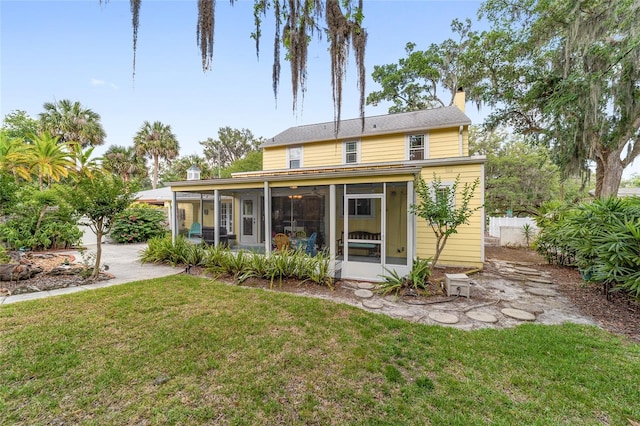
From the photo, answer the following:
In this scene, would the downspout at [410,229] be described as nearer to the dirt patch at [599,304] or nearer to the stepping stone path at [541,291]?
the stepping stone path at [541,291]

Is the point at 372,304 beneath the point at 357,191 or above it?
beneath

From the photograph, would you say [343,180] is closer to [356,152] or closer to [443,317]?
[443,317]

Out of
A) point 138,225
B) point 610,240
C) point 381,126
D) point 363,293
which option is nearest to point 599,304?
point 610,240

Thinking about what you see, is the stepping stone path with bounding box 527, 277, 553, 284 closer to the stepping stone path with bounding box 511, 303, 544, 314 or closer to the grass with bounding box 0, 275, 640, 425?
the stepping stone path with bounding box 511, 303, 544, 314

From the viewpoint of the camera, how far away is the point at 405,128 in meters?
10.0

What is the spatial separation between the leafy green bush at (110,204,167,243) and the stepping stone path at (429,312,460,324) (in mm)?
13298

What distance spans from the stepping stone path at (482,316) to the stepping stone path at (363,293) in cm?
182

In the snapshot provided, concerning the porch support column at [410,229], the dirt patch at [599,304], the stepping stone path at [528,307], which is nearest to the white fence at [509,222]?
the dirt patch at [599,304]

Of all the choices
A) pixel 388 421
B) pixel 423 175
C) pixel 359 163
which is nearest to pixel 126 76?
pixel 388 421

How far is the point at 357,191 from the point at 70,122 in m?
21.6

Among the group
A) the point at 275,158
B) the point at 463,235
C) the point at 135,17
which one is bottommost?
the point at 463,235

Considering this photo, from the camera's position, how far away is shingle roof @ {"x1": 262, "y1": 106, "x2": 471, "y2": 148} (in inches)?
385

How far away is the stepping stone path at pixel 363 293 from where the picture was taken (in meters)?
5.26

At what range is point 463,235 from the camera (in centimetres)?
787
